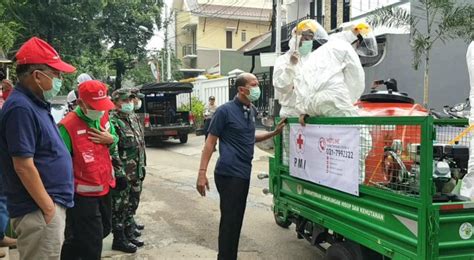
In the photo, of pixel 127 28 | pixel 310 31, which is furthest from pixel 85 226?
pixel 127 28

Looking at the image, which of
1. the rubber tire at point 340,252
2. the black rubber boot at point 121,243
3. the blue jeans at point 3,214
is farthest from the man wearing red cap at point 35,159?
the black rubber boot at point 121,243

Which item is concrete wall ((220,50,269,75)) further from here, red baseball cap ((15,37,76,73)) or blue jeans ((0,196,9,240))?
red baseball cap ((15,37,76,73))

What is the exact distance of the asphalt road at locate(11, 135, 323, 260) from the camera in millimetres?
5242

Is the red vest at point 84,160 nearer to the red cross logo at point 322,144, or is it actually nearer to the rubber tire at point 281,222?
the red cross logo at point 322,144

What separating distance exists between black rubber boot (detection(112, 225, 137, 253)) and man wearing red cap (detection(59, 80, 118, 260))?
1.38 metres

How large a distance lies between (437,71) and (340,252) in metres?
9.19

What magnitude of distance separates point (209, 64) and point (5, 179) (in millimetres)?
36966

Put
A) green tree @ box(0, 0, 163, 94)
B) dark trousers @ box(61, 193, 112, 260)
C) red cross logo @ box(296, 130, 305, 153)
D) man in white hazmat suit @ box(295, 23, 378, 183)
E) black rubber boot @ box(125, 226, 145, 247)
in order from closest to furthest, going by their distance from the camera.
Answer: dark trousers @ box(61, 193, 112, 260) → man in white hazmat suit @ box(295, 23, 378, 183) → red cross logo @ box(296, 130, 305, 153) → black rubber boot @ box(125, 226, 145, 247) → green tree @ box(0, 0, 163, 94)

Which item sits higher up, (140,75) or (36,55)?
(140,75)

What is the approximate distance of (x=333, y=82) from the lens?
13.4 feet

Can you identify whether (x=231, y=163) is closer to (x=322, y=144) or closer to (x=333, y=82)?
(x=322, y=144)

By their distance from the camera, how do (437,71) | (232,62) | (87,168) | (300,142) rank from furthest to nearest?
(232,62), (437,71), (300,142), (87,168)

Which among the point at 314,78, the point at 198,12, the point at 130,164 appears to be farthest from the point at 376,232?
the point at 198,12

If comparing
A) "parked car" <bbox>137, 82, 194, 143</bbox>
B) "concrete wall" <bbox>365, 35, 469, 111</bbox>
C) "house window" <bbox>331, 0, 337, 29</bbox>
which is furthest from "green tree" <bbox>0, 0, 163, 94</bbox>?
"concrete wall" <bbox>365, 35, 469, 111</bbox>
